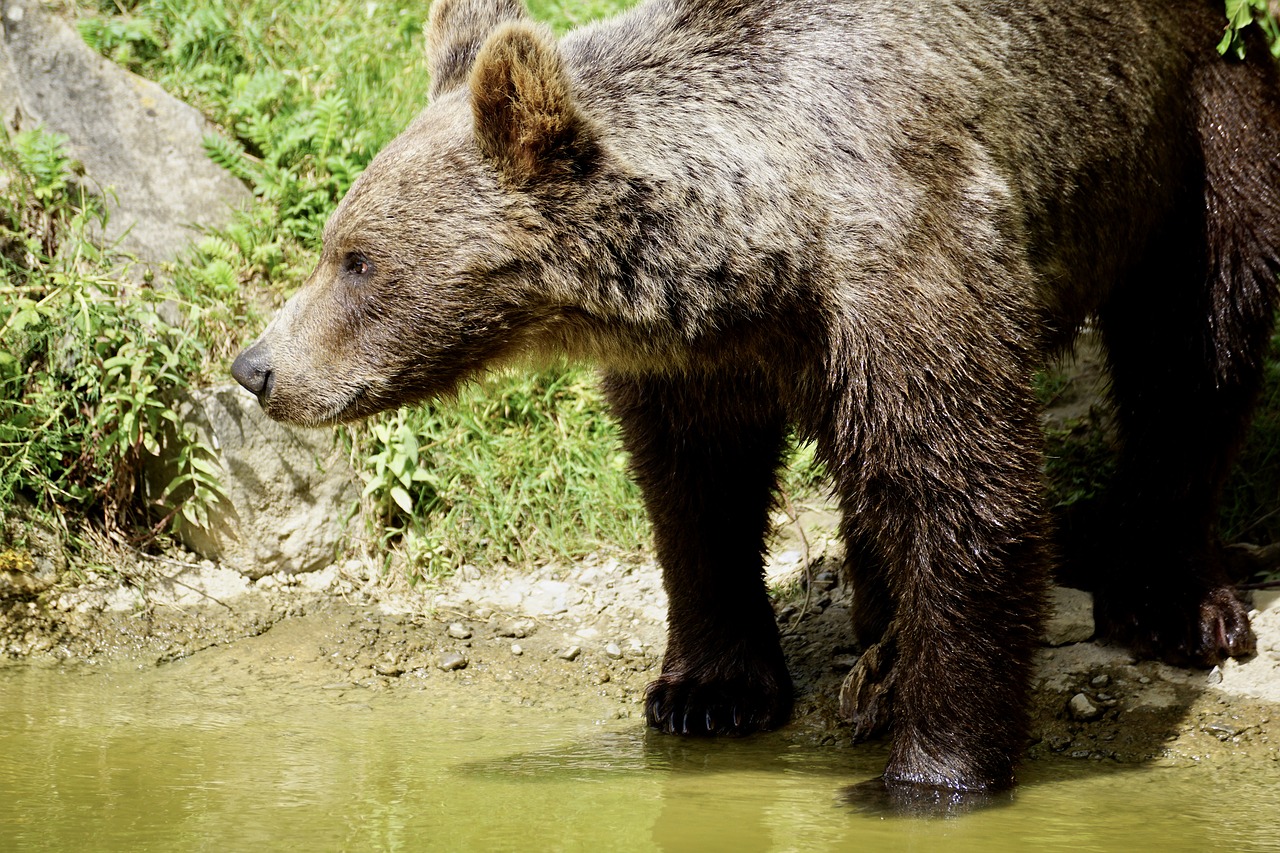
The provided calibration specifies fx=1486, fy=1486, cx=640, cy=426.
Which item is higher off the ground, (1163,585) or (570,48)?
(570,48)

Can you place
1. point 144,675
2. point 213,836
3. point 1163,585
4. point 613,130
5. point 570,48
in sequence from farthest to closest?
point 144,675 < point 1163,585 < point 570,48 < point 613,130 < point 213,836

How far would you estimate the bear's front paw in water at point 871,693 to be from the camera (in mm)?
5852

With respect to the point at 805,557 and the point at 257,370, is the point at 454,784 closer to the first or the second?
the point at 257,370

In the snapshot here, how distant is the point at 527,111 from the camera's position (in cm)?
479

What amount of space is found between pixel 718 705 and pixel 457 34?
2831mm

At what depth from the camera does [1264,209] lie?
6.04 meters

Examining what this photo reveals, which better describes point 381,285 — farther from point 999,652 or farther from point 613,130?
point 999,652

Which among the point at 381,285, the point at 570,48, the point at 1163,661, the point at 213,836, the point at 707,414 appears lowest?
the point at 213,836

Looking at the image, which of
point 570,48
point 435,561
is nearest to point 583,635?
point 435,561

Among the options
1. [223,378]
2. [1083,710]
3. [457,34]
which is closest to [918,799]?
[1083,710]

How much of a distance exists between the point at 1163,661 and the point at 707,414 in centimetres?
214

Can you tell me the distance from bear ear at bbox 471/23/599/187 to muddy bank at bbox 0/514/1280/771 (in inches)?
97.3

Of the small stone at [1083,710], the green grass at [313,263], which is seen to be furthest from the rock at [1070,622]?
the green grass at [313,263]

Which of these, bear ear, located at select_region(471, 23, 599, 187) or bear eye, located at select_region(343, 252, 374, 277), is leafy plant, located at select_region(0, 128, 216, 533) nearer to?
bear eye, located at select_region(343, 252, 374, 277)
